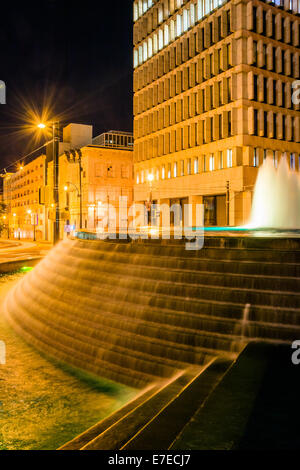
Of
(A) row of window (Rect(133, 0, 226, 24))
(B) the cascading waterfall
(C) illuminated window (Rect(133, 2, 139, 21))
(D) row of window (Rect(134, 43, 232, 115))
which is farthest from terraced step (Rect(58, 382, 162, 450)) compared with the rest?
(C) illuminated window (Rect(133, 2, 139, 21))

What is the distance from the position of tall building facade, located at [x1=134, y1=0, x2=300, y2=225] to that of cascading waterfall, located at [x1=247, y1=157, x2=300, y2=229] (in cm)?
1765

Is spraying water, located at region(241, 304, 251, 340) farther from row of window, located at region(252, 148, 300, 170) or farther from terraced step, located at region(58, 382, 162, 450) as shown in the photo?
row of window, located at region(252, 148, 300, 170)

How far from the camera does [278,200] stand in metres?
21.9

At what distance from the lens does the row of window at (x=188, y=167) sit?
4324 centimetres

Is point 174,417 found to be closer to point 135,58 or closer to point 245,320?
point 245,320

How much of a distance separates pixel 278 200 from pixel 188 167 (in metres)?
27.5

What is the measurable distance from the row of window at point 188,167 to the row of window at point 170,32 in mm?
13161

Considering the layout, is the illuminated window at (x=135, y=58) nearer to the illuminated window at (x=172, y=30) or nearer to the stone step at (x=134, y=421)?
the illuminated window at (x=172, y=30)

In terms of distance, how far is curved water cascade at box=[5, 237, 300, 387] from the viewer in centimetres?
729

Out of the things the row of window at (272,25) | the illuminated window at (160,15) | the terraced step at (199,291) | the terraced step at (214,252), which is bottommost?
the terraced step at (199,291)

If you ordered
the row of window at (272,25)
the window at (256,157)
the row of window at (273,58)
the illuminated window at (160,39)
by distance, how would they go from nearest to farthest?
the row of window at (272,25)
the row of window at (273,58)
the window at (256,157)
the illuminated window at (160,39)

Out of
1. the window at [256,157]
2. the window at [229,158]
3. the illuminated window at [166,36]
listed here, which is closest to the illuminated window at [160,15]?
the illuminated window at [166,36]

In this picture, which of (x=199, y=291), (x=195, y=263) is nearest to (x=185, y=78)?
(x=195, y=263)
